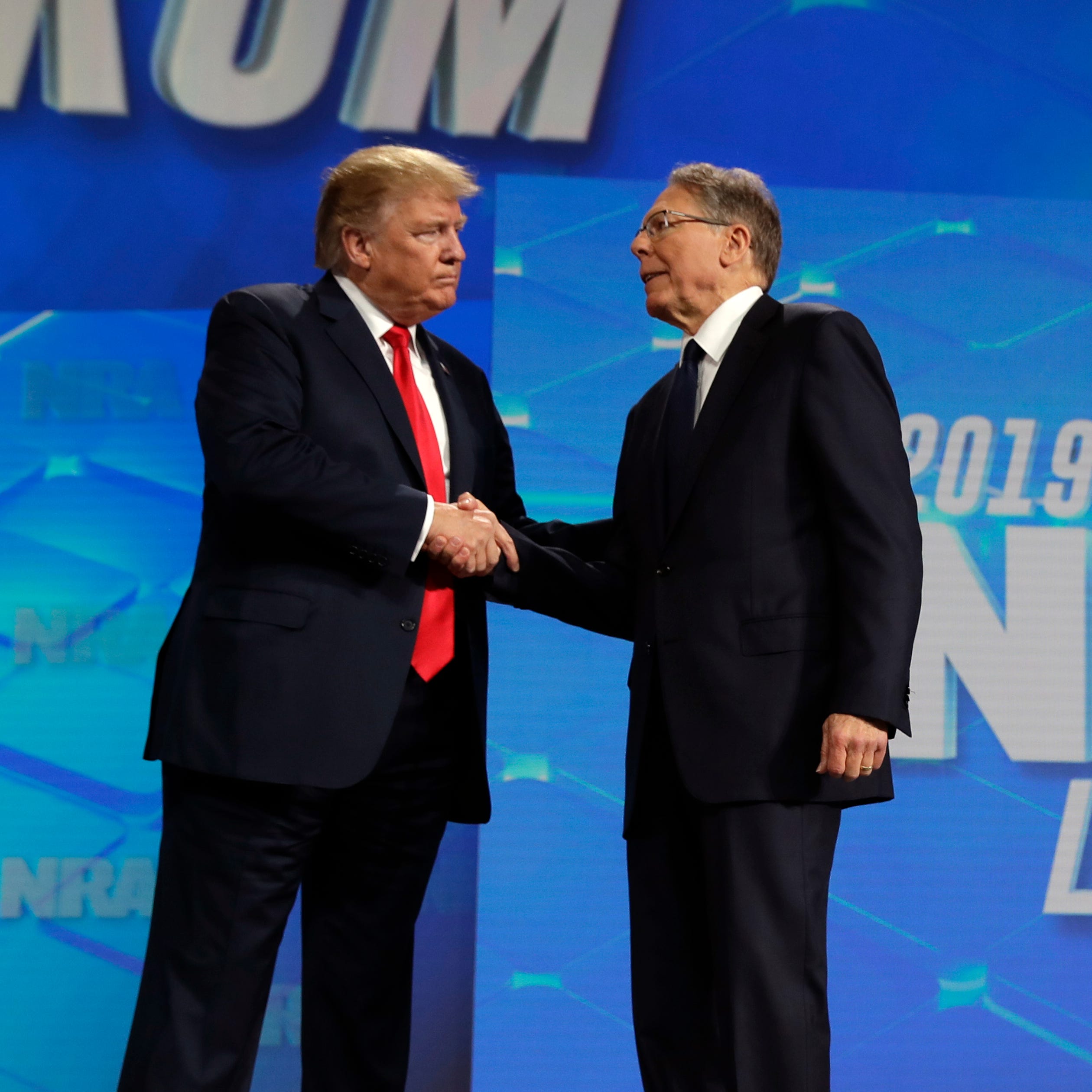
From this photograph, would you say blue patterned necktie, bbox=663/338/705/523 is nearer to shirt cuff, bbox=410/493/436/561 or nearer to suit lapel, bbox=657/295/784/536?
suit lapel, bbox=657/295/784/536

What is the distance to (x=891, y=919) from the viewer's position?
117 inches

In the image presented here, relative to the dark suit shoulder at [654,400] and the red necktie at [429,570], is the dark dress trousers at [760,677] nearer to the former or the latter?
the dark suit shoulder at [654,400]

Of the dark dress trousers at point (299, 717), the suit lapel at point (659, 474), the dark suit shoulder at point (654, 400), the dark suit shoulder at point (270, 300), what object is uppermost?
the dark suit shoulder at point (270, 300)

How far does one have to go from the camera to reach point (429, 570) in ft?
6.65

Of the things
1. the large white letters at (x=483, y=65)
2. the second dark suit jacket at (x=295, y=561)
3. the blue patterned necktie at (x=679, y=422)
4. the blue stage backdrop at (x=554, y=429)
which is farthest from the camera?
the large white letters at (x=483, y=65)

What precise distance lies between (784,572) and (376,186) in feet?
3.06

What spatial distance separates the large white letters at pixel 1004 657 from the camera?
3018mm

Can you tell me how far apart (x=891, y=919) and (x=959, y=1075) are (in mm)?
409

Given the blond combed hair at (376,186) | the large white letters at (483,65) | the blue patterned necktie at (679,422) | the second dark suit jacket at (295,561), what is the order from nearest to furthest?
the second dark suit jacket at (295,561)
the blue patterned necktie at (679,422)
the blond combed hair at (376,186)
the large white letters at (483,65)

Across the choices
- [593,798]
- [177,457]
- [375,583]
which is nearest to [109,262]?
[177,457]

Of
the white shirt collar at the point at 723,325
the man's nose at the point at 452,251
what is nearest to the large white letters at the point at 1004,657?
the white shirt collar at the point at 723,325

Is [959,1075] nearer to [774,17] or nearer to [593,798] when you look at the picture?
[593,798]

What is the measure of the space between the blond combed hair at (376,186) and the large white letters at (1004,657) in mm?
1549

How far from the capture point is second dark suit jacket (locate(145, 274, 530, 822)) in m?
1.85
